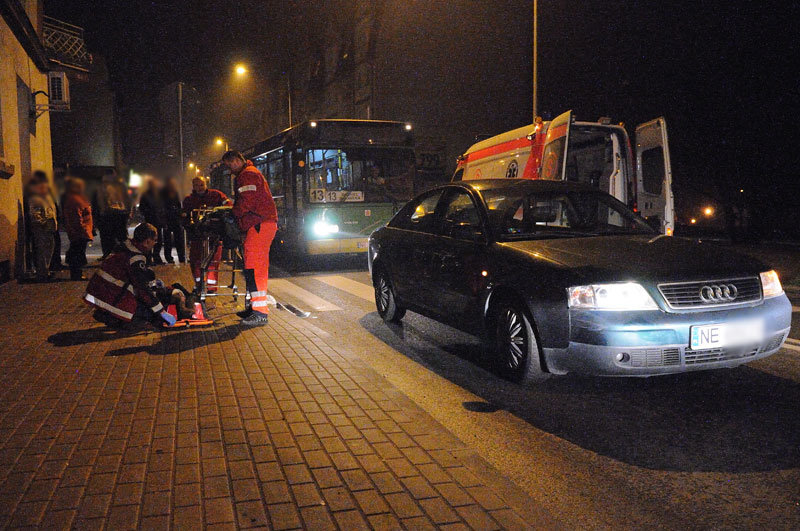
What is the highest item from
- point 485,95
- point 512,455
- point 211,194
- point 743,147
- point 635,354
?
point 485,95

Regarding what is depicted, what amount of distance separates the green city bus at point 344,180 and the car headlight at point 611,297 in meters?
10.0

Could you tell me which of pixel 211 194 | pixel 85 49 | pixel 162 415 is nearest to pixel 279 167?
pixel 211 194

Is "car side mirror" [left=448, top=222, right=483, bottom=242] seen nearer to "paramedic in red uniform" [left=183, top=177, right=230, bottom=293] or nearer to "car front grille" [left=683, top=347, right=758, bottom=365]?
"car front grille" [left=683, top=347, right=758, bottom=365]

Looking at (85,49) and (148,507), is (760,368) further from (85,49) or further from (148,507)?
(85,49)

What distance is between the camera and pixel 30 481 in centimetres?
346

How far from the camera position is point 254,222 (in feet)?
26.2

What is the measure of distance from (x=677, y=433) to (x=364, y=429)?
1932 millimetres

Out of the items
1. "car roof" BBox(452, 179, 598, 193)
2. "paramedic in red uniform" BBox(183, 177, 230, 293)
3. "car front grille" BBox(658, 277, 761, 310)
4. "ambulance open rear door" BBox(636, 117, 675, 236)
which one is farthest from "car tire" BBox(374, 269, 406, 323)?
"ambulance open rear door" BBox(636, 117, 675, 236)

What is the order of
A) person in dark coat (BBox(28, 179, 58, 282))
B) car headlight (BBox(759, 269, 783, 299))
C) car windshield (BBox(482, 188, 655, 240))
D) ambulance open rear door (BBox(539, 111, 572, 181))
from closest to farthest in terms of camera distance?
car headlight (BBox(759, 269, 783, 299)), car windshield (BBox(482, 188, 655, 240)), ambulance open rear door (BBox(539, 111, 572, 181)), person in dark coat (BBox(28, 179, 58, 282))

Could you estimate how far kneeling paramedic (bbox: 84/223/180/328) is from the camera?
A: 7.21 meters

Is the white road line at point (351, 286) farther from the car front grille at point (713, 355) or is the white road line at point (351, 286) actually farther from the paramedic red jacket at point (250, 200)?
the car front grille at point (713, 355)

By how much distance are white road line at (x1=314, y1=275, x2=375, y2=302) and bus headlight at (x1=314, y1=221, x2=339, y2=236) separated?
1396 mm

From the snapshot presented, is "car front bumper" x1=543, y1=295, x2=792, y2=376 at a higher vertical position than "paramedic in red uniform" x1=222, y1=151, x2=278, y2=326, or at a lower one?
lower

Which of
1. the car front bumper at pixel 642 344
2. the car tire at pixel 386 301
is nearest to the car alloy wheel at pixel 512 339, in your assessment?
the car front bumper at pixel 642 344
